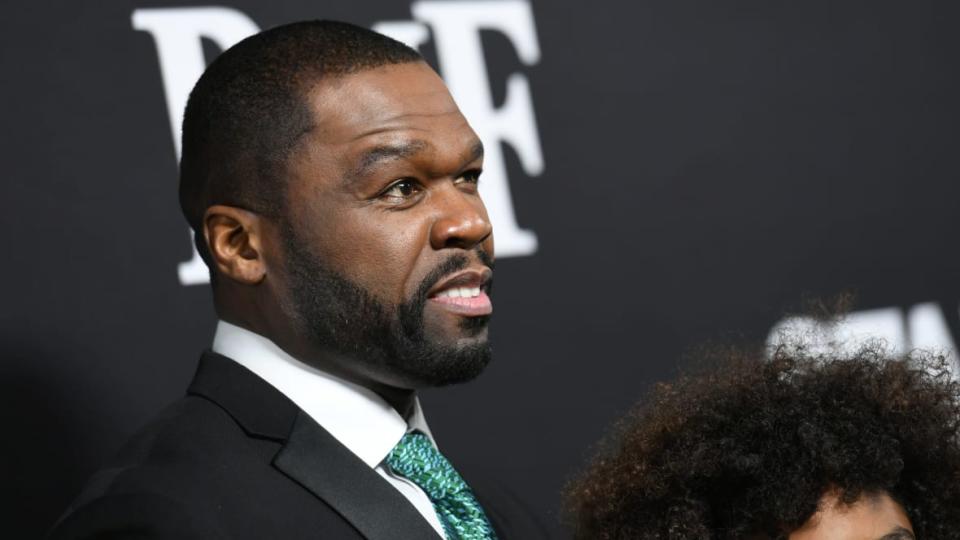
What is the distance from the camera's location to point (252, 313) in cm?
124

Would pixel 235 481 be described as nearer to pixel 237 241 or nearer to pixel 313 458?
pixel 313 458

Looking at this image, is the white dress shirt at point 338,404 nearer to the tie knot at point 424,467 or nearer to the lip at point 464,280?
the tie knot at point 424,467

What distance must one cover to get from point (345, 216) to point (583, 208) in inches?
28.5

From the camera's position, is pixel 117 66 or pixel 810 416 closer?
pixel 810 416

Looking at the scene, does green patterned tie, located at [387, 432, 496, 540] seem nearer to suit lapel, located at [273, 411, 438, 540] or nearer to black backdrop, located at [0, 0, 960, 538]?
suit lapel, located at [273, 411, 438, 540]

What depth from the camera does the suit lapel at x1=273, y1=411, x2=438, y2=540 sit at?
3.81 feet

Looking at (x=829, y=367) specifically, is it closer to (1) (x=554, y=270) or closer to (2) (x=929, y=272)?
(1) (x=554, y=270)

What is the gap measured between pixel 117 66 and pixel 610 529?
0.76 m

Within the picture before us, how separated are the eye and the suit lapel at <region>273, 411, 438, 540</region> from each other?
8.1 inches

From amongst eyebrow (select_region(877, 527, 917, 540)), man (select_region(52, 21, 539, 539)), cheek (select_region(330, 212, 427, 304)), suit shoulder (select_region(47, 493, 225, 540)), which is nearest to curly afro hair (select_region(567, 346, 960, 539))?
eyebrow (select_region(877, 527, 917, 540))

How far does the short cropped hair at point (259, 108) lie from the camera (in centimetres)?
121

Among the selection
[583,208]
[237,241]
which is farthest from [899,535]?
[583,208]

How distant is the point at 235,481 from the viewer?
1.15 metres

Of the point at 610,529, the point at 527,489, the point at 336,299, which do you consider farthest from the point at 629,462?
the point at 527,489
